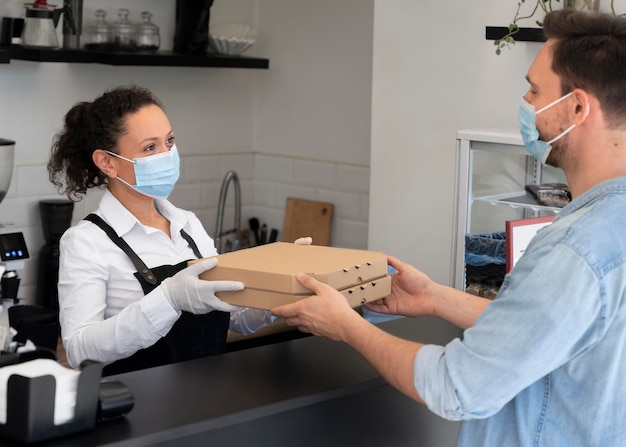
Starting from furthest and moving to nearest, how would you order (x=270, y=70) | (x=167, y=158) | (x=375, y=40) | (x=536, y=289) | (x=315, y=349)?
(x=270, y=70) → (x=375, y=40) → (x=167, y=158) → (x=315, y=349) → (x=536, y=289)

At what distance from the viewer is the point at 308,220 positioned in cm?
479

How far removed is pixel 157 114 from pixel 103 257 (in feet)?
1.39

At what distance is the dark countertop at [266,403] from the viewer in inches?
64.3

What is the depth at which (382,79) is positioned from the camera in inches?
144

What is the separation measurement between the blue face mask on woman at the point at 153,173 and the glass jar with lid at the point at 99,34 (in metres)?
1.69

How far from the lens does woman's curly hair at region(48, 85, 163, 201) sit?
2539 mm

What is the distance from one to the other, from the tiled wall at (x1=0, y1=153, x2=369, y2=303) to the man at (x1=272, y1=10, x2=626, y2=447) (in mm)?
2672

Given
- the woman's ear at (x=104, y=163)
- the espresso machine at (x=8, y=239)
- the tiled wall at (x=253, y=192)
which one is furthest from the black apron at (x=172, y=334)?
the tiled wall at (x=253, y=192)

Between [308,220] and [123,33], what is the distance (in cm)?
133

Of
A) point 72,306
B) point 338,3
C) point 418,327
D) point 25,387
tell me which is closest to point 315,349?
point 418,327

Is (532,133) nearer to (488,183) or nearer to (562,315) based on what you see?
(562,315)

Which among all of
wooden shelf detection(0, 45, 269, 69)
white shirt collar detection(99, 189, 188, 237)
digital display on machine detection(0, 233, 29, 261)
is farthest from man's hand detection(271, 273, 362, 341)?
wooden shelf detection(0, 45, 269, 69)

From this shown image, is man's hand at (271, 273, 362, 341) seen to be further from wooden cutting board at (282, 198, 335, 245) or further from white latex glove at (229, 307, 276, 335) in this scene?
wooden cutting board at (282, 198, 335, 245)

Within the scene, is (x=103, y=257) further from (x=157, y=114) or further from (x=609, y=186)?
(x=609, y=186)
